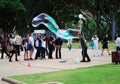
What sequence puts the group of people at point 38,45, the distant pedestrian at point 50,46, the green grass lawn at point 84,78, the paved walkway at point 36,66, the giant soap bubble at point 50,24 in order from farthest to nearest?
the distant pedestrian at point 50,46 → the group of people at point 38,45 → the giant soap bubble at point 50,24 → the paved walkway at point 36,66 → the green grass lawn at point 84,78

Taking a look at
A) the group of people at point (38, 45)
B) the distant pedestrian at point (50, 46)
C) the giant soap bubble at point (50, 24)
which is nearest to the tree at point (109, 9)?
the group of people at point (38, 45)

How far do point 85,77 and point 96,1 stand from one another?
171ft

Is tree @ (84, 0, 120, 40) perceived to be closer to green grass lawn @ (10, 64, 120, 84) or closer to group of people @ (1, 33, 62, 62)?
group of people @ (1, 33, 62, 62)

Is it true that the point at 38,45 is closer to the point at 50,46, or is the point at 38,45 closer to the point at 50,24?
the point at 50,46

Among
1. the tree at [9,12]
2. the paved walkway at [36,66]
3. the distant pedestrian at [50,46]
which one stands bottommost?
the paved walkway at [36,66]

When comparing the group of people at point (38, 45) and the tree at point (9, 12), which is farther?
the tree at point (9, 12)

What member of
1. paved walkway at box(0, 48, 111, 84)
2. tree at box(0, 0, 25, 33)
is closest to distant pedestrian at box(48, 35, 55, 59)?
paved walkway at box(0, 48, 111, 84)

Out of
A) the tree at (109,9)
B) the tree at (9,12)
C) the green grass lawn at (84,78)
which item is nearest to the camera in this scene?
the green grass lawn at (84,78)

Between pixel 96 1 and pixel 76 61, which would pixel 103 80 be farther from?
pixel 96 1

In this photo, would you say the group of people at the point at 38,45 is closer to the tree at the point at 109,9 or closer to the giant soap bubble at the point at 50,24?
the giant soap bubble at the point at 50,24

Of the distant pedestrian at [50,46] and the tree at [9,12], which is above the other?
the tree at [9,12]

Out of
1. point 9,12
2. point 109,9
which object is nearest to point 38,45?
point 109,9

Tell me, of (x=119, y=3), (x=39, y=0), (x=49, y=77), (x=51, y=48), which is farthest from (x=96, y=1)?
(x=49, y=77)

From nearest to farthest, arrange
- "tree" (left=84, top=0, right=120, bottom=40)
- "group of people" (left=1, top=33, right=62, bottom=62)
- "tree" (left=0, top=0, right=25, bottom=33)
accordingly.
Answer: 1. "group of people" (left=1, top=33, right=62, bottom=62)
2. "tree" (left=0, top=0, right=25, bottom=33)
3. "tree" (left=84, top=0, right=120, bottom=40)
